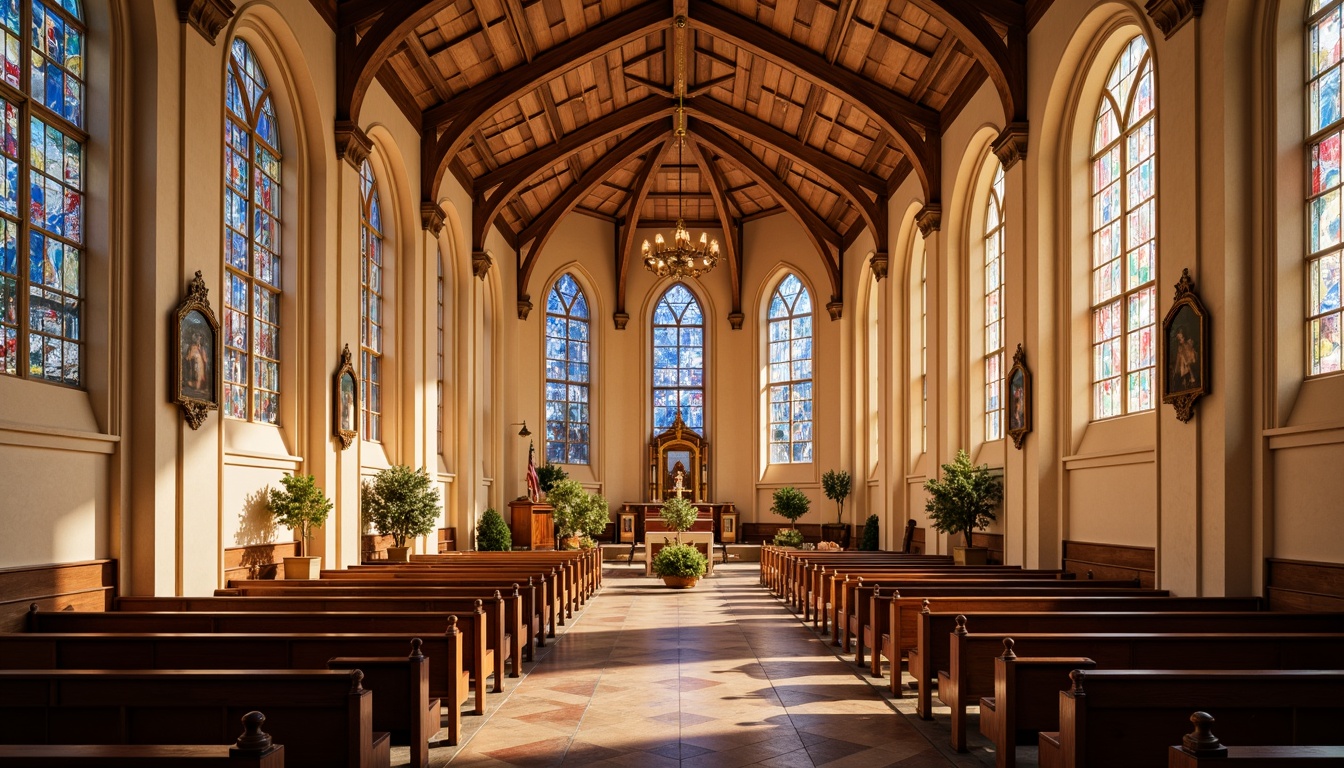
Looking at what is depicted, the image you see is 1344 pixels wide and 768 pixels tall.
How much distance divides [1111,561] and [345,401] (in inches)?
346

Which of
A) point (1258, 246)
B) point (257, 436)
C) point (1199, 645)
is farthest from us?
point (257, 436)

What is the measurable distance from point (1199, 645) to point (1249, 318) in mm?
3538

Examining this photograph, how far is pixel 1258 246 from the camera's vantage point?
27.8 feet

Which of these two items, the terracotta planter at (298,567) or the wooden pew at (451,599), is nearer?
the wooden pew at (451,599)

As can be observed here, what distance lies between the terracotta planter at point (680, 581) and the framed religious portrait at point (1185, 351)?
9.70 m

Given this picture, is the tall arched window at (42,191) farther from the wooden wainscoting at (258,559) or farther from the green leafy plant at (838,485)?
the green leafy plant at (838,485)

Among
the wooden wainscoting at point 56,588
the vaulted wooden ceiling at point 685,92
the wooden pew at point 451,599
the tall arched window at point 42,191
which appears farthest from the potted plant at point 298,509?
the vaulted wooden ceiling at point 685,92

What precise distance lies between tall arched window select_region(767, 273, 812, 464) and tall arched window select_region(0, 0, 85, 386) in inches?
781

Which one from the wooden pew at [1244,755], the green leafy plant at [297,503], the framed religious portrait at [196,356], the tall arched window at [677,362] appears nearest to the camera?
the wooden pew at [1244,755]

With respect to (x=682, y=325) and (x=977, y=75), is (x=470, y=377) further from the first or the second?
(x=977, y=75)

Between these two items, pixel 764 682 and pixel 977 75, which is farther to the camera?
pixel 977 75

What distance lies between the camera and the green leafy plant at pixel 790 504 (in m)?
24.5

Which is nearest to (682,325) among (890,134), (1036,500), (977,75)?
(890,134)

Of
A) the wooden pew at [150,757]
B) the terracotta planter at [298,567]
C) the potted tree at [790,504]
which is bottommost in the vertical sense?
the potted tree at [790,504]
